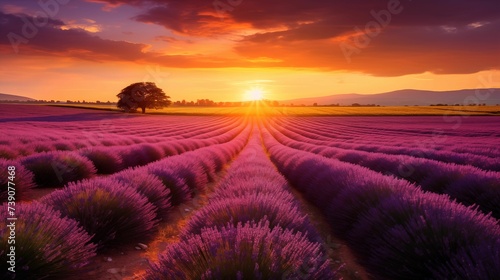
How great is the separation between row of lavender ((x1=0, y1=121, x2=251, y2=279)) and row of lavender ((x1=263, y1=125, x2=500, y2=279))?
2.52m

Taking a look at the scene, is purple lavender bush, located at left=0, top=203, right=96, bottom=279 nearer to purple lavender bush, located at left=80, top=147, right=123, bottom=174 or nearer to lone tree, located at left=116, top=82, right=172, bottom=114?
purple lavender bush, located at left=80, top=147, right=123, bottom=174

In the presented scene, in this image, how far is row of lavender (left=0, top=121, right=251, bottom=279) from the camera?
102 inches

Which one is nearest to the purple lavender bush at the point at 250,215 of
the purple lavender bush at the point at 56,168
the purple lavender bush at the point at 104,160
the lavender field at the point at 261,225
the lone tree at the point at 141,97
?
the lavender field at the point at 261,225

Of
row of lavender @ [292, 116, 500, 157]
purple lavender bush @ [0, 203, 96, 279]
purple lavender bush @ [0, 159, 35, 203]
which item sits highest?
purple lavender bush @ [0, 203, 96, 279]

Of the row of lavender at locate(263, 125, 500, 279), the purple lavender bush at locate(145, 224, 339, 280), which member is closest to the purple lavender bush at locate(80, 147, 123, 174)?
the row of lavender at locate(263, 125, 500, 279)

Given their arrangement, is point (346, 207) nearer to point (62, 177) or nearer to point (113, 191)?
point (113, 191)

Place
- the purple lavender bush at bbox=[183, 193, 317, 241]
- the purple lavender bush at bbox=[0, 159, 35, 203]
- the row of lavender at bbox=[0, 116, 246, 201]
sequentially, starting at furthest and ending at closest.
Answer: the row of lavender at bbox=[0, 116, 246, 201]
the purple lavender bush at bbox=[0, 159, 35, 203]
the purple lavender bush at bbox=[183, 193, 317, 241]

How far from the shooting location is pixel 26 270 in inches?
98.0

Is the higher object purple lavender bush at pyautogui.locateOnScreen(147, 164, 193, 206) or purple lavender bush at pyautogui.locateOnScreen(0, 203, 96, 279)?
purple lavender bush at pyautogui.locateOnScreen(0, 203, 96, 279)

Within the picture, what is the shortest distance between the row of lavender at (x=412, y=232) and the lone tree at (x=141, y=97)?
218 feet

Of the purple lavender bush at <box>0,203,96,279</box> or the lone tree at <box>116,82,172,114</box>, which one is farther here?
the lone tree at <box>116,82,172,114</box>

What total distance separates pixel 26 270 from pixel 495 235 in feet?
11.9

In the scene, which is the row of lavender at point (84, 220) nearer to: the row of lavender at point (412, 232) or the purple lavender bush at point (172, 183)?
the purple lavender bush at point (172, 183)

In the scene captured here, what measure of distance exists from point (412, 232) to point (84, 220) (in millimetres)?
3181
